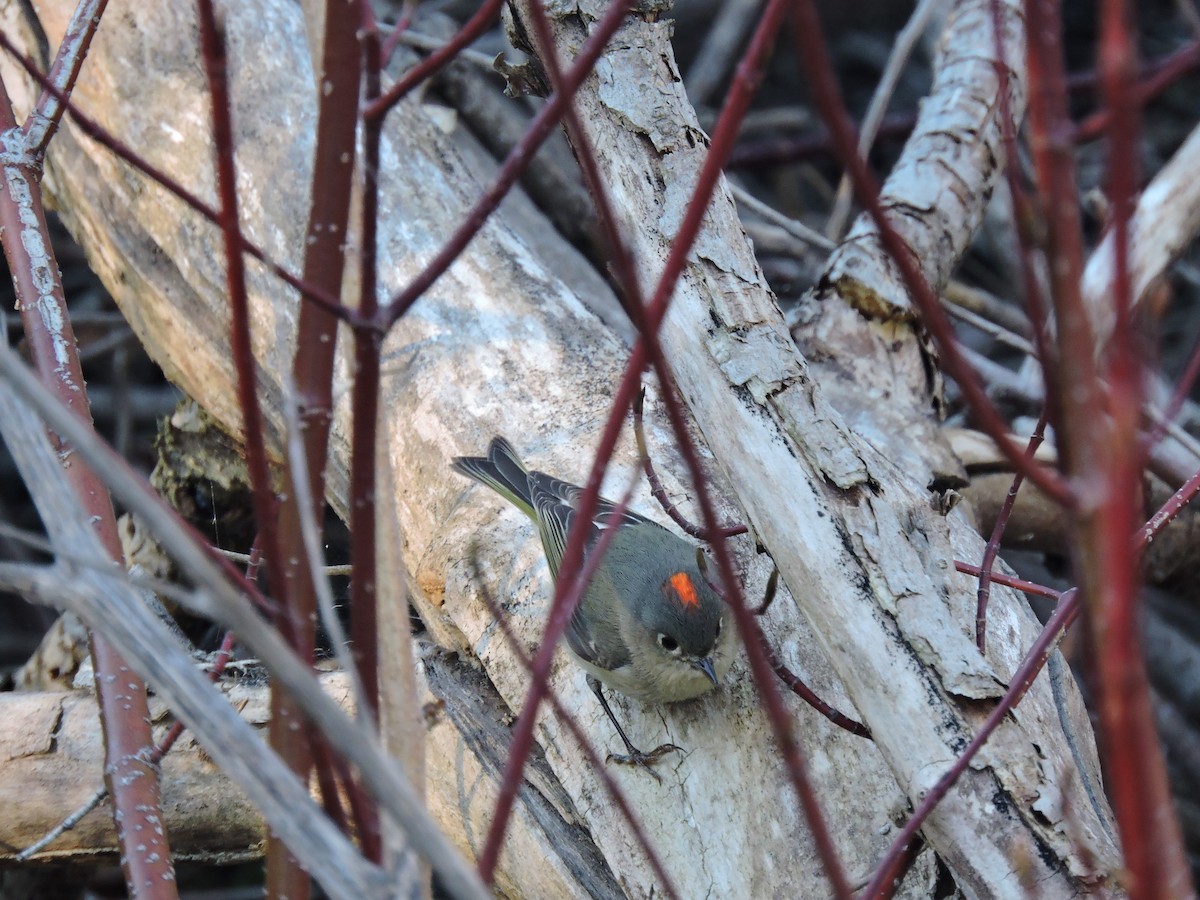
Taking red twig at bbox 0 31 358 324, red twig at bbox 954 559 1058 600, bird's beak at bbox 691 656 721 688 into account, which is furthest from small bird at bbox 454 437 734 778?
red twig at bbox 0 31 358 324

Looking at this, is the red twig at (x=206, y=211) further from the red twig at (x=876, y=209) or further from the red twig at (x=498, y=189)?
the red twig at (x=876, y=209)

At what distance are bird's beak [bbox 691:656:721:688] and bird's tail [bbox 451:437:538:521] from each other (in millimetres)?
606

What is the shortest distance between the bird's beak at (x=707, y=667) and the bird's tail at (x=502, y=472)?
61 centimetres

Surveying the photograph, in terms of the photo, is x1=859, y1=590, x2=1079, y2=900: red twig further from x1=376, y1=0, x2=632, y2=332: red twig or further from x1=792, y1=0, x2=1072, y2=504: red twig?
x1=376, y1=0, x2=632, y2=332: red twig

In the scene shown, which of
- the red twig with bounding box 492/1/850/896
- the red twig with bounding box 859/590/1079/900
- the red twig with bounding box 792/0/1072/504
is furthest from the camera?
the red twig with bounding box 859/590/1079/900

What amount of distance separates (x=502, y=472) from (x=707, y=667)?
2.47 feet

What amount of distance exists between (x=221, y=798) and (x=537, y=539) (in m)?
1.00

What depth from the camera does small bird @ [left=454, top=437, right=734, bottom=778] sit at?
8.14 ft

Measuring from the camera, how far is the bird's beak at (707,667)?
96.0 inches

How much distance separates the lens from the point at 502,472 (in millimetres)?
2857

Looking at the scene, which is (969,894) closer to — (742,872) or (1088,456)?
(742,872)

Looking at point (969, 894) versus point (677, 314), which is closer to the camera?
point (969, 894)

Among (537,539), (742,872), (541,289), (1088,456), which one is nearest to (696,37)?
(541,289)

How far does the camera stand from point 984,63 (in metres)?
3.93
